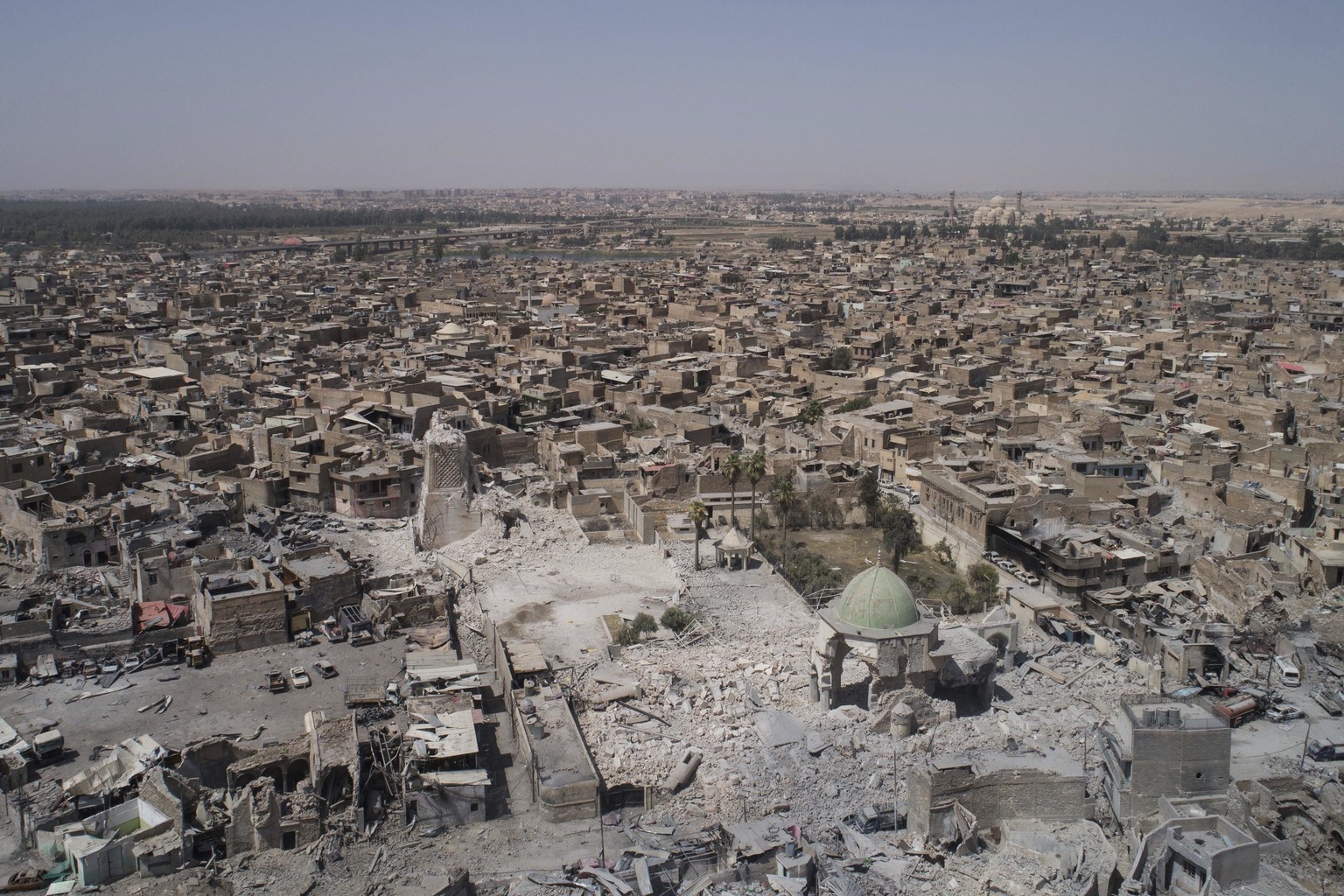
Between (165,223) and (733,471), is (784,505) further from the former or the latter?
(165,223)

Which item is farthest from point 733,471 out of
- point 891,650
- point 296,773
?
point 296,773

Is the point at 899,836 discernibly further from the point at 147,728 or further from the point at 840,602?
the point at 147,728

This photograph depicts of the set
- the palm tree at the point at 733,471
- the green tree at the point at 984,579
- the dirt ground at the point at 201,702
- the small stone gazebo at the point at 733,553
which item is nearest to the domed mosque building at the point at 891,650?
the small stone gazebo at the point at 733,553

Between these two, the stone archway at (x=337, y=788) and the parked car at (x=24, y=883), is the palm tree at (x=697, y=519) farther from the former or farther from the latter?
the parked car at (x=24, y=883)

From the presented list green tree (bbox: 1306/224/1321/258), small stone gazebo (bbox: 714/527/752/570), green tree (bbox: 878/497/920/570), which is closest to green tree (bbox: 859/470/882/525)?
green tree (bbox: 878/497/920/570)

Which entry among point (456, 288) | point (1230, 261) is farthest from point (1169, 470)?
point (1230, 261)

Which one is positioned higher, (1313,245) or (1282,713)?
(1313,245)
